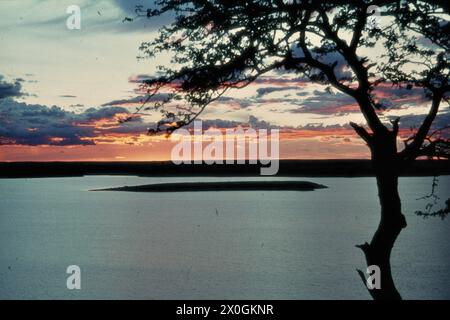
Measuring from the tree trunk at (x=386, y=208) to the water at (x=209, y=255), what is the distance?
61.0ft

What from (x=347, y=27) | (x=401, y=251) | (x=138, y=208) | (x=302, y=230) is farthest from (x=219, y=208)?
(x=347, y=27)

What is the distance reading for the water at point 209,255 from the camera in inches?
1299

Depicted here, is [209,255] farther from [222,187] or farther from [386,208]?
[222,187]

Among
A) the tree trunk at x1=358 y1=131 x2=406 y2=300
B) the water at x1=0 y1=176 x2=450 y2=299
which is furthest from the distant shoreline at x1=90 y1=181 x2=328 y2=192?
the tree trunk at x1=358 y1=131 x2=406 y2=300

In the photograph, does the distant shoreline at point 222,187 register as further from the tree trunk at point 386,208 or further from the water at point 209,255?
the tree trunk at point 386,208

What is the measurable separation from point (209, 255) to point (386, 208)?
33.6m

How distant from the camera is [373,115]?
40.3 feet

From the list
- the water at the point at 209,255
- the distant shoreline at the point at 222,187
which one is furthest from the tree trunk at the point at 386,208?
the distant shoreline at the point at 222,187

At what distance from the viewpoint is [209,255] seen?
45.0m

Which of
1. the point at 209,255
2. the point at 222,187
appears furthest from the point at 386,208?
the point at 222,187

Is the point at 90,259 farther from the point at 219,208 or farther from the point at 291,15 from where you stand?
the point at 219,208
